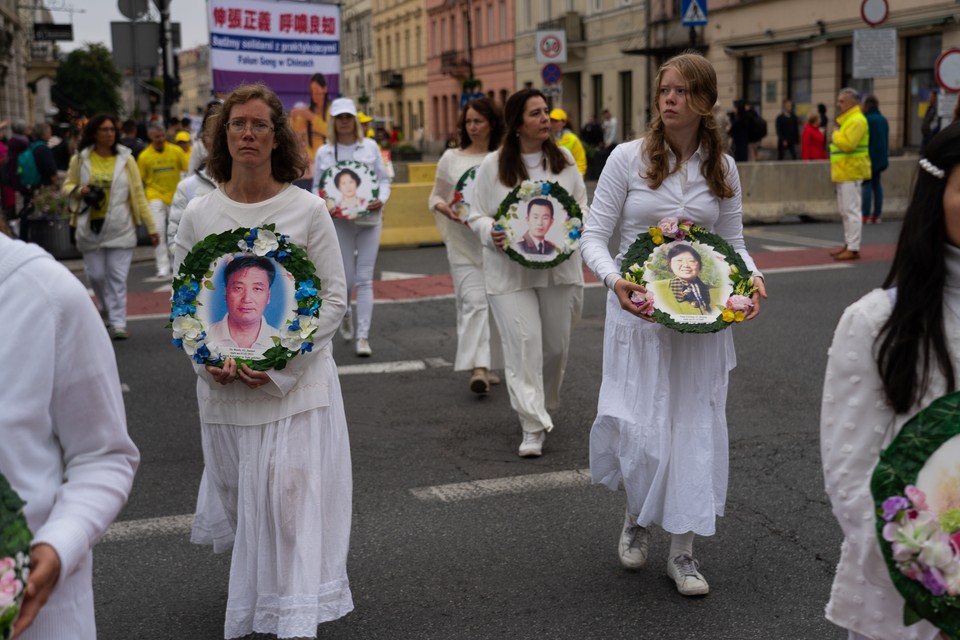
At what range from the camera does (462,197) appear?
8102 millimetres

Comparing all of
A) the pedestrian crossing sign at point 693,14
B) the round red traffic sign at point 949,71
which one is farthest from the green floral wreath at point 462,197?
the pedestrian crossing sign at point 693,14

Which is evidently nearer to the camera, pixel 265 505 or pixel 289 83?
pixel 265 505

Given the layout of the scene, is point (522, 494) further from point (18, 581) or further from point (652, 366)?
point (18, 581)

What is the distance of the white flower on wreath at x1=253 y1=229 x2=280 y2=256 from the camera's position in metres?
4.01

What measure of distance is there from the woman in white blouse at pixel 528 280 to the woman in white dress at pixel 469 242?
1044 millimetres

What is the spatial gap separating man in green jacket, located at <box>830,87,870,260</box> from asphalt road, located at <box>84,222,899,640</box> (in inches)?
228

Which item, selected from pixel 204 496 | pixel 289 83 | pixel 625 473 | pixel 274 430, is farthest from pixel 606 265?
pixel 289 83

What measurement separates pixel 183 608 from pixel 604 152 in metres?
25.8

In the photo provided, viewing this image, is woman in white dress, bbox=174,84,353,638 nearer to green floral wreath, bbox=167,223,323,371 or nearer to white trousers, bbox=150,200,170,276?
green floral wreath, bbox=167,223,323,371

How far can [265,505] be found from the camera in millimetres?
3994

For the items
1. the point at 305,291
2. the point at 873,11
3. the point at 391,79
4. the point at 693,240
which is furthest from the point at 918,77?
the point at 391,79

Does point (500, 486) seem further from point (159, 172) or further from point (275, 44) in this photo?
point (275, 44)

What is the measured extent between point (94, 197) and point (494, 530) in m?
6.44

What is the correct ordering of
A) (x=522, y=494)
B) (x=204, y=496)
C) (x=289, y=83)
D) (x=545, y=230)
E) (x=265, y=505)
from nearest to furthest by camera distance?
(x=265, y=505) → (x=204, y=496) → (x=522, y=494) → (x=545, y=230) → (x=289, y=83)
